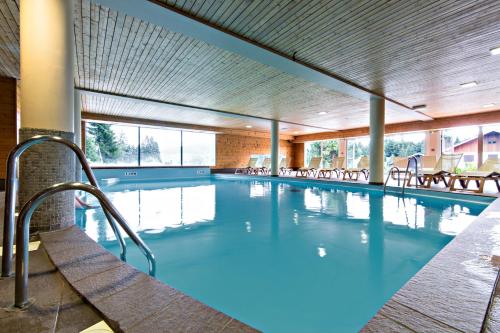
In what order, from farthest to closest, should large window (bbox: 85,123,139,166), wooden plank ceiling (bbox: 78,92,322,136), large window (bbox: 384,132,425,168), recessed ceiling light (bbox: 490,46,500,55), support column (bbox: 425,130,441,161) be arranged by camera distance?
large window (bbox: 384,132,425,168)
large window (bbox: 85,123,139,166)
support column (bbox: 425,130,441,161)
wooden plank ceiling (bbox: 78,92,322,136)
recessed ceiling light (bbox: 490,46,500,55)

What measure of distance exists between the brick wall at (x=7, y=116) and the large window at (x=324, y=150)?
47.8ft

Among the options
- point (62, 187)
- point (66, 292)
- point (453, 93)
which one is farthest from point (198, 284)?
point (453, 93)

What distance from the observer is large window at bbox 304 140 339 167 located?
648 inches

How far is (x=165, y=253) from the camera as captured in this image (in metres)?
2.47

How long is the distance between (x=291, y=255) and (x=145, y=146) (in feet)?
39.2

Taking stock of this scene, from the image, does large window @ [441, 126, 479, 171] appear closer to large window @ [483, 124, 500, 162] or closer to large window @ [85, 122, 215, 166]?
large window @ [483, 124, 500, 162]

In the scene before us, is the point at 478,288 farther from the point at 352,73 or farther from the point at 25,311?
the point at 352,73

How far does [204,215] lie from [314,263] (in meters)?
2.40

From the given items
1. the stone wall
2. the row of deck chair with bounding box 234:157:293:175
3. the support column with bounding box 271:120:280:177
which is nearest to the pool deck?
the stone wall

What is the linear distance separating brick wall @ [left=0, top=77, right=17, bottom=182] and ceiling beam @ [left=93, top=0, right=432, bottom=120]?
521 cm

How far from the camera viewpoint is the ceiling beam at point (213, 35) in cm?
303

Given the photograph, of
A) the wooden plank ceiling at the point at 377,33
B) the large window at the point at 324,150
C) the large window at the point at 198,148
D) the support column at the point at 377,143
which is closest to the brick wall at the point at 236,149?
the large window at the point at 198,148

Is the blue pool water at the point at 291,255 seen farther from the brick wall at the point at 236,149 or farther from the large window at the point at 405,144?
the brick wall at the point at 236,149

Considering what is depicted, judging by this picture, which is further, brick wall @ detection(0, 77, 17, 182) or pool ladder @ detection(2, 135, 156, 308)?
brick wall @ detection(0, 77, 17, 182)
